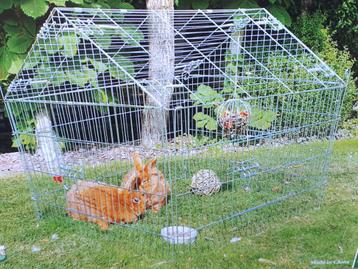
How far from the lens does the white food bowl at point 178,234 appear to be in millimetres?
2932

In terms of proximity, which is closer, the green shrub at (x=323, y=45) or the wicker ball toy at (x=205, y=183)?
the wicker ball toy at (x=205, y=183)

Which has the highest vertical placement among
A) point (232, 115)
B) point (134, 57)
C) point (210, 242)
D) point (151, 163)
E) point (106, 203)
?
point (134, 57)

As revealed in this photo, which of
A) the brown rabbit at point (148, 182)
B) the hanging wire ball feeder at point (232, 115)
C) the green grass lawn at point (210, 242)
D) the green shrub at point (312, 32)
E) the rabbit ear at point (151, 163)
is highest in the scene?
the green shrub at point (312, 32)

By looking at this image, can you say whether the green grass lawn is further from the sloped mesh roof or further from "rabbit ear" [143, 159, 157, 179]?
the sloped mesh roof

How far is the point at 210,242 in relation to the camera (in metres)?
2.99

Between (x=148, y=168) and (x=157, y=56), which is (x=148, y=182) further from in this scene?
(x=157, y=56)

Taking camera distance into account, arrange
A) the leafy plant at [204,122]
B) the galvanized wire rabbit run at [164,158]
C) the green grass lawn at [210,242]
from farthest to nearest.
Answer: the leafy plant at [204,122], the galvanized wire rabbit run at [164,158], the green grass lawn at [210,242]

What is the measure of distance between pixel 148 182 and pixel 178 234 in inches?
21.4

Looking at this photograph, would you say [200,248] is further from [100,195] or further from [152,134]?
[152,134]

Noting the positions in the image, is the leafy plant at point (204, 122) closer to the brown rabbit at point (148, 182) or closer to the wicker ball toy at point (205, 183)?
the wicker ball toy at point (205, 183)

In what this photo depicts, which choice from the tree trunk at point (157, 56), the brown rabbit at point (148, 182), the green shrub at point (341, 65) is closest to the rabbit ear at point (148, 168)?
the brown rabbit at point (148, 182)

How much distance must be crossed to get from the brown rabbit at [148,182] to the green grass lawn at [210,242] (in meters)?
0.37

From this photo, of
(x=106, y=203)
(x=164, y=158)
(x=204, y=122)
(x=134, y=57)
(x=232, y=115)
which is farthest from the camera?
(x=134, y=57)

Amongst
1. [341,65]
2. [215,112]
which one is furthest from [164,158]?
[341,65]
